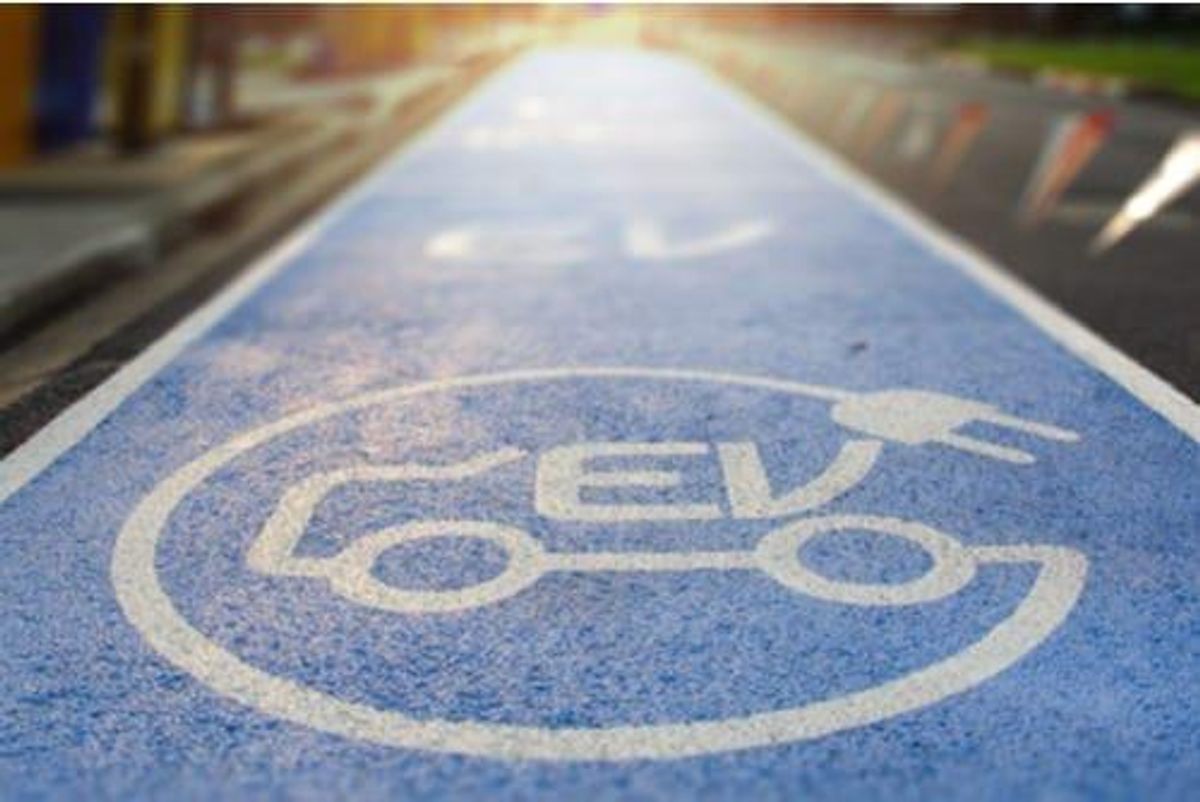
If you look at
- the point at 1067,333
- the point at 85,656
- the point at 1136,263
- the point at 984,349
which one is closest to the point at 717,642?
the point at 85,656

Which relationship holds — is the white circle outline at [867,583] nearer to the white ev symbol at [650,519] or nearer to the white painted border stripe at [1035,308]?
the white ev symbol at [650,519]

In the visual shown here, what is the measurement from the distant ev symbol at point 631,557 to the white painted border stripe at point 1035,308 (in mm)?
682

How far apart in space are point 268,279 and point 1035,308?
4.30 m

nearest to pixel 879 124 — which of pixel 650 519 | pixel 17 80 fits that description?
pixel 17 80

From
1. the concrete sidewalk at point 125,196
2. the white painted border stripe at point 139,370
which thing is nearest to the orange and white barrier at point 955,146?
the white painted border stripe at point 139,370

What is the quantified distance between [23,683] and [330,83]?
2940 centimetres

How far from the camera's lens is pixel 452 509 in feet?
16.4

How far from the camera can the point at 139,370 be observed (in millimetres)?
6953

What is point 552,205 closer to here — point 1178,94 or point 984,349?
point 984,349

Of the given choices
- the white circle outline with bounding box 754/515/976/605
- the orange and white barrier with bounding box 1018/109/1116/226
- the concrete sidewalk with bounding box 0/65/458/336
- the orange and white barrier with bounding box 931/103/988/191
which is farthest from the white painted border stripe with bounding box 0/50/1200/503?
the orange and white barrier with bounding box 931/103/988/191

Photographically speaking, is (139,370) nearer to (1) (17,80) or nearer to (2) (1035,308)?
(2) (1035,308)

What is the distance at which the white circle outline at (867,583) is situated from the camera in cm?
426

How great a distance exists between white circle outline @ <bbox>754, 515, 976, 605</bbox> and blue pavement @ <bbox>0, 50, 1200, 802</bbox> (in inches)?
0.6

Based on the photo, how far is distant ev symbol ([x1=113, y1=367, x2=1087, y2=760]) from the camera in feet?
11.5
